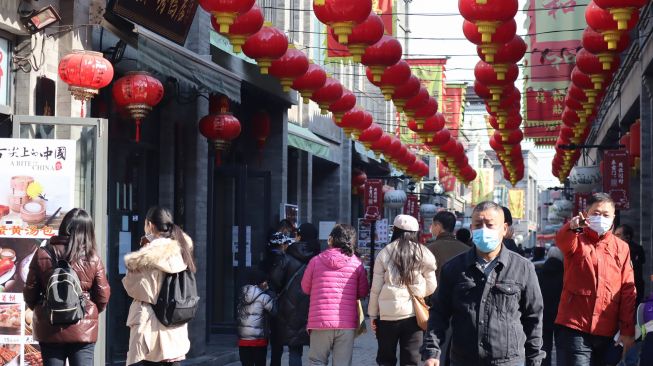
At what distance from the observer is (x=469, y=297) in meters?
7.13

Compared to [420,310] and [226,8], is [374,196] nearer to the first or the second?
[226,8]

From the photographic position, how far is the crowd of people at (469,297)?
7.14 m

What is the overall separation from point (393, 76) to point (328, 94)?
2254 mm

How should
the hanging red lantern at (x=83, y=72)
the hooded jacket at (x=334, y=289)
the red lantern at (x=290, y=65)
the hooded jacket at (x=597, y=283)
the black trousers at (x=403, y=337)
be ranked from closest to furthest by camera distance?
the hooded jacket at (x=597, y=283) → the black trousers at (x=403, y=337) → the hooded jacket at (x=334, y=289) → the hanging red lantern at (x=83, y=72) → the red lantern at (x=290, y=65)

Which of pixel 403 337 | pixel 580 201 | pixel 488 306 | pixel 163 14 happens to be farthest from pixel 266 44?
pixel 580 201

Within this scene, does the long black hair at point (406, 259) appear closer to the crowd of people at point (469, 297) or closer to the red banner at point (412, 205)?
the crowd of people at point (469, 297)

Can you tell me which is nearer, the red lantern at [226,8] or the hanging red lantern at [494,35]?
the red lantern at [226,8]

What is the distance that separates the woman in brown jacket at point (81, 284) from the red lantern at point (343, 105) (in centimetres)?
1034

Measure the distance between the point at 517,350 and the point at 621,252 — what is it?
7.37 feet

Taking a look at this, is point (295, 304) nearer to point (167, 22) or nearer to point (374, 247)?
point (167, 22)

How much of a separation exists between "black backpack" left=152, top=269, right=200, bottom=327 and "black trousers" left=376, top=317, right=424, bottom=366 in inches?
90.6

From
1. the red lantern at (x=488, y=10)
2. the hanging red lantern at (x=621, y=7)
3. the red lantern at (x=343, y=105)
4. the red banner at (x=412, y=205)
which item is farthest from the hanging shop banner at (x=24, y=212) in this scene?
the red banner at (x=412, y=205)

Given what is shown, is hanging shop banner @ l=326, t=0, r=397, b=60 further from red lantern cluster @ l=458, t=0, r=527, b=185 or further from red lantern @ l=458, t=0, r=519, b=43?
red lantern @ l=458, t=0, r=519, b=43

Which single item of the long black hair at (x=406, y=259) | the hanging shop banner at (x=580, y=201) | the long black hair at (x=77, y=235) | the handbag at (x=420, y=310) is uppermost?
the hanging shop banner at (x=580, y=201)
